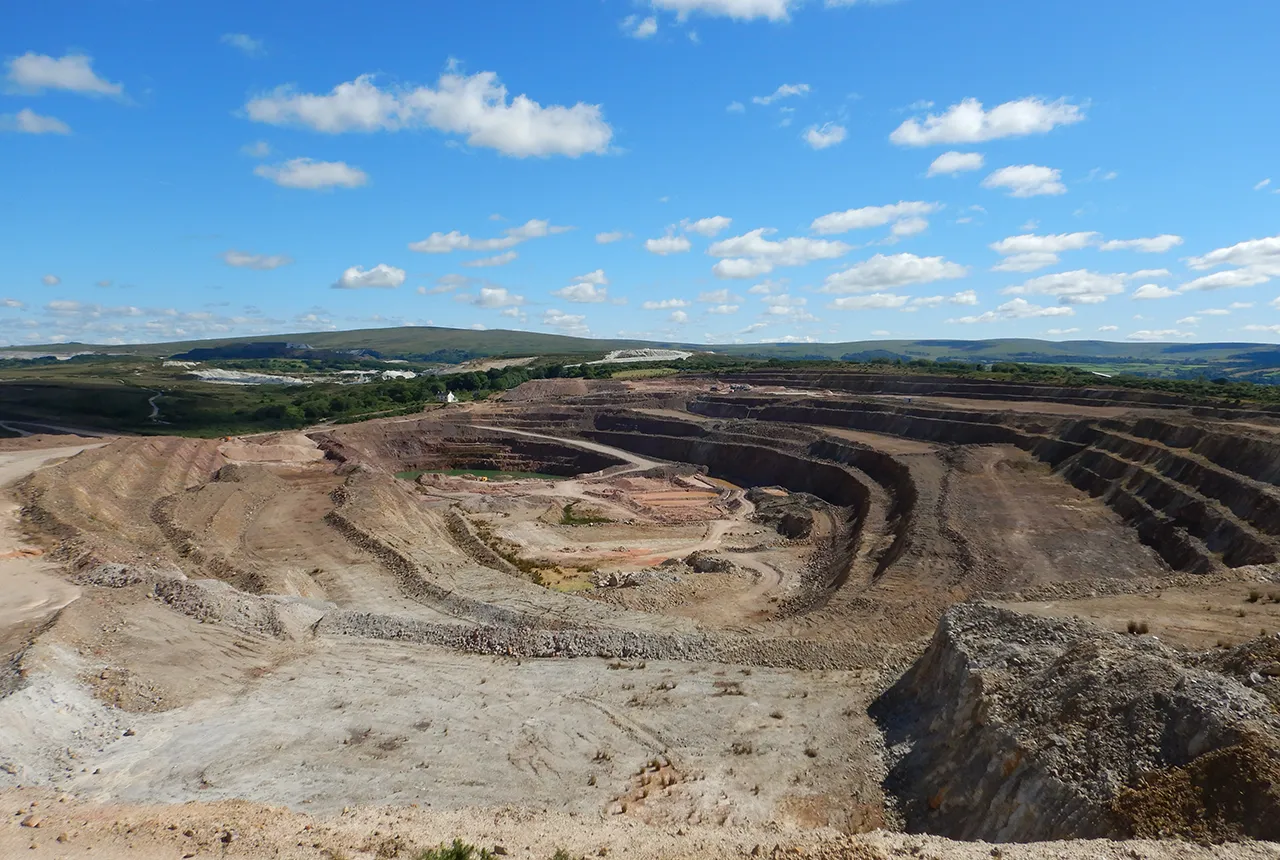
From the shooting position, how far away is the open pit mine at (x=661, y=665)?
42.8 feet

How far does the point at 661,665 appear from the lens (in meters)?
24.5

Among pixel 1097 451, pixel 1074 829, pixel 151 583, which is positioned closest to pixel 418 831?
pixel 1074 829

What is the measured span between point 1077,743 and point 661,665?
1339 cm

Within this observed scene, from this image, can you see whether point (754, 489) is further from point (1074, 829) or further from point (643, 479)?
point (1074, 829)

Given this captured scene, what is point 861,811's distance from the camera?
16.5m

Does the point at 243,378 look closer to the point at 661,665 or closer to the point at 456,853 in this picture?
the point at 661,665

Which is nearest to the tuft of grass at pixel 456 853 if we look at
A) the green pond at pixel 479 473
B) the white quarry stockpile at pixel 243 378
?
the green pond at pixel 479 473

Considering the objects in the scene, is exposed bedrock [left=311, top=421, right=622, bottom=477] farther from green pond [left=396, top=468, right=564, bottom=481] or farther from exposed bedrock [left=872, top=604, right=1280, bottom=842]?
exposed bedrock [left=872, top=604, right=1280, bottom=842]

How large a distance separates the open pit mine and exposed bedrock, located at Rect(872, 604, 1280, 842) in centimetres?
6

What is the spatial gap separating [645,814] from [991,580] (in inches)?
829

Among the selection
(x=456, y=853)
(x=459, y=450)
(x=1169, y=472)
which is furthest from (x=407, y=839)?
(x=459, y=450)

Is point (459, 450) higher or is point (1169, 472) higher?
point (1169, 472)

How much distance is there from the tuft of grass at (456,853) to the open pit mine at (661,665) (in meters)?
0.39

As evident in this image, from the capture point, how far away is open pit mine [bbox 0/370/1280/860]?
13031mm
